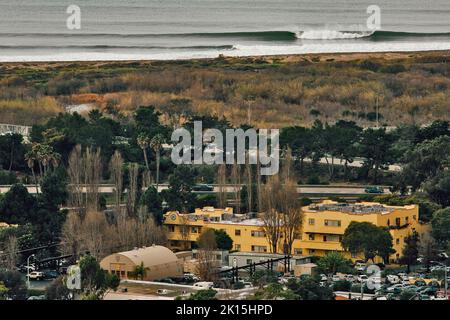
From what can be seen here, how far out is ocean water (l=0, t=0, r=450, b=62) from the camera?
96812 mm

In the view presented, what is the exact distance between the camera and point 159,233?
5259 centimetres

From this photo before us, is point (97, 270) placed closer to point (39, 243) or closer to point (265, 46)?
point (39, 243)

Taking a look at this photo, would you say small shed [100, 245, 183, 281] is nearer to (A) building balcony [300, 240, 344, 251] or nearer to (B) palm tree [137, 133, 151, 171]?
(A) building balcony [300, 240, 344, 251]

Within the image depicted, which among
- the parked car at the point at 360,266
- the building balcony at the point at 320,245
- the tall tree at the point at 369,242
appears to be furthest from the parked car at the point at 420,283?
the building balcony at the point at 320,245

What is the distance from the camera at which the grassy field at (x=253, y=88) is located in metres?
76.8

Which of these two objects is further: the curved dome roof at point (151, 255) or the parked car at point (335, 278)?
the curved dome roof at point (151, 255)

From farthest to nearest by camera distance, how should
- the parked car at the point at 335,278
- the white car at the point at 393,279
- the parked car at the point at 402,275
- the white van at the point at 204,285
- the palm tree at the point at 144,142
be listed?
the palm tree at the point at 144,142 → the parked car at the point at 402,275 → the white car at the point at 393,279 → the parked car at the point at 335,278 → the white van at the point at 204,285

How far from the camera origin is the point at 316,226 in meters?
53.0

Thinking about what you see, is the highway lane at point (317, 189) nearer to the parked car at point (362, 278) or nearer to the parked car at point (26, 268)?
the parked car at point (26, 268)

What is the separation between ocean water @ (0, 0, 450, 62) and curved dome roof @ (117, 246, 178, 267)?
43.9 metres

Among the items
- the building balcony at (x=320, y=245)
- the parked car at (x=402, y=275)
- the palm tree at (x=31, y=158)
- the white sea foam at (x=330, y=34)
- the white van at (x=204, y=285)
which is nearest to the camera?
the white van at (x=204, y=285)

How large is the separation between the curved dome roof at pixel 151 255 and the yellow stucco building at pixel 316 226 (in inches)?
148

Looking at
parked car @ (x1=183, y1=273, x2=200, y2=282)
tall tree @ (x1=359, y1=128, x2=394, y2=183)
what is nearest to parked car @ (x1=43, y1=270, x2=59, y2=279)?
parked car @ (x1=183, y1=273, x2=200, y2=282)

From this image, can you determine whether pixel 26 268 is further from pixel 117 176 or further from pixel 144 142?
pixel 144 142
